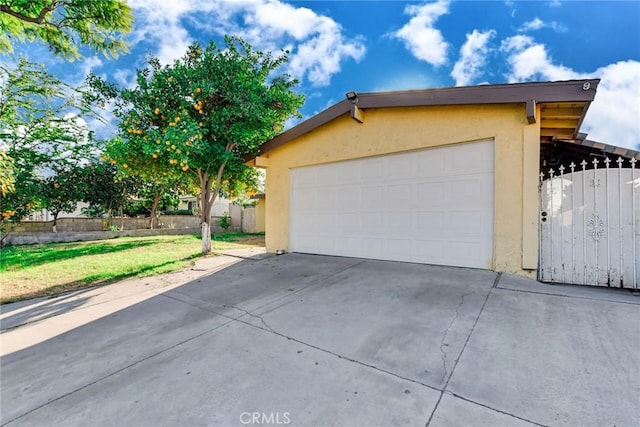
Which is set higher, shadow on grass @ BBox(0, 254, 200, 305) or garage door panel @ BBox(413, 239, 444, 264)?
garage door panel @ BBox(413, 239, 444, 264)

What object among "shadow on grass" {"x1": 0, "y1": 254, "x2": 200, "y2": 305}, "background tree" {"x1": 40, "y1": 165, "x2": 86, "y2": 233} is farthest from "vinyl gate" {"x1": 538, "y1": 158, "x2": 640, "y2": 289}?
"background tree" {"x1": 40, "y1": 165, "x2": 86, "y2": 233}

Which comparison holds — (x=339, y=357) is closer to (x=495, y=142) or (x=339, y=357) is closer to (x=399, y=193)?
(x=399, y=193)

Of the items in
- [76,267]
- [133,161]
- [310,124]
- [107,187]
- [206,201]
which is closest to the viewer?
[310,124]

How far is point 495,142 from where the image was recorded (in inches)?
195

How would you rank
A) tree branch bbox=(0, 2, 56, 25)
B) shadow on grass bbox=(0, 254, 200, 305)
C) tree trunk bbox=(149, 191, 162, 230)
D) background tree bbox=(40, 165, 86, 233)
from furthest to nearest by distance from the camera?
tree trunk bbox=(149, 191, 162, 230) < background tree bbox=(40, 165, 86, 233) < shadow on grass bbox=(0, 254, 200, 305) < tree branch bbox=(0, 2, 56, 25)

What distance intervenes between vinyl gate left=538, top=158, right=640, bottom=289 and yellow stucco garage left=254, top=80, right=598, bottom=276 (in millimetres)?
229

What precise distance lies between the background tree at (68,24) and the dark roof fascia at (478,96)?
4.76m

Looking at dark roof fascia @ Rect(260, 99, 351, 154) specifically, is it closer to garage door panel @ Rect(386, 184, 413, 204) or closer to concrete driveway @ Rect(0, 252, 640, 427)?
garage door panel @ Rect(386, 184, 413, 204)

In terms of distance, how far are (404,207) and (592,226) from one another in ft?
9.43

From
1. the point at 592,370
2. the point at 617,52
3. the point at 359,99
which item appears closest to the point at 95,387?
the point at 592,370

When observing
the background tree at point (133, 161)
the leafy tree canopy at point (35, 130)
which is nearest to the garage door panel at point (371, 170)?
the background tree at point (133, 161)

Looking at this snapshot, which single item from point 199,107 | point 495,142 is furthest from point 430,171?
point 199,107

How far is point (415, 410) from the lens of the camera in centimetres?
192

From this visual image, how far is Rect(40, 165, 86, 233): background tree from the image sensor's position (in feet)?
42.5
